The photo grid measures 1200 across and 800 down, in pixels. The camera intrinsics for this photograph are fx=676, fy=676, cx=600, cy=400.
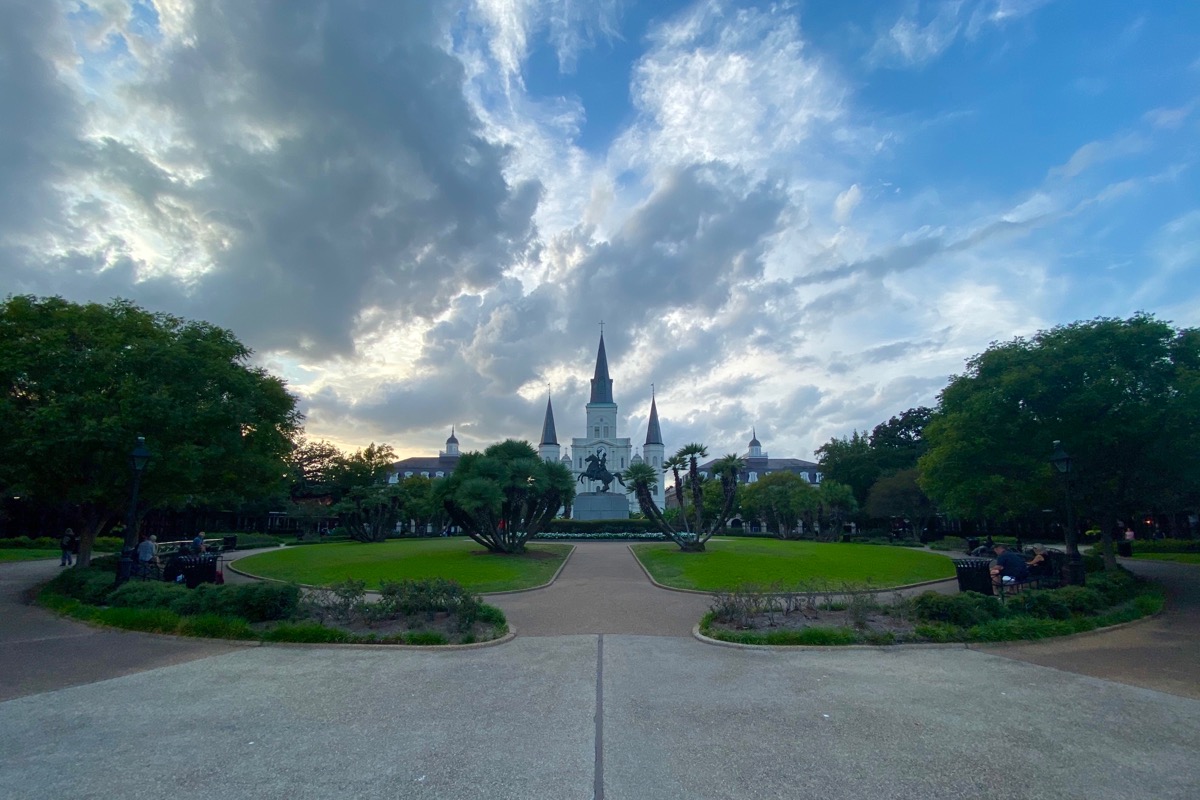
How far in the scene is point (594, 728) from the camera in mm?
6797

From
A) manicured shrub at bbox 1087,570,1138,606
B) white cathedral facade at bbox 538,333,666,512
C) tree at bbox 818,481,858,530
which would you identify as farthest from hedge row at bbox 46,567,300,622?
white cathedral facade at bbox 538,333,666,512

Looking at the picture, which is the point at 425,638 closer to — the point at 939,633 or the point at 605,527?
the point at 939,633

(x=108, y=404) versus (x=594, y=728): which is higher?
(x=108, y=404)

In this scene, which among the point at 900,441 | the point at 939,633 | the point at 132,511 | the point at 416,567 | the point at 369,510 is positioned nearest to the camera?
the point at 939,633

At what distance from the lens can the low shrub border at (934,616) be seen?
11.1 meters

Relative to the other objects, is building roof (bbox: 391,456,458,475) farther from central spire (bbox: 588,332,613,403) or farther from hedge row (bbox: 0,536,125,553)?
hedge row (bbox: 0,536,125,553)

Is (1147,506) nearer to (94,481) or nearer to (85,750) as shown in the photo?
(85,750)

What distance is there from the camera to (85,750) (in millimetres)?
6145

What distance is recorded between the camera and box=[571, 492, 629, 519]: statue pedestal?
55.0 metres

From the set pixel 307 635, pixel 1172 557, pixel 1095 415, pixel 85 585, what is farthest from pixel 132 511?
pixel 1172 557

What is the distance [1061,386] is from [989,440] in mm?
2574

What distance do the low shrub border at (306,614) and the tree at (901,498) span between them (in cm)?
4386

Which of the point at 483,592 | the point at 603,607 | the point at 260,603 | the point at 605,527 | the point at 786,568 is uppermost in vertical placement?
the point at 605,527

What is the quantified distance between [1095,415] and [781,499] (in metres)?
32.8
